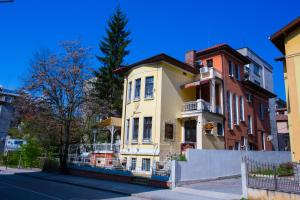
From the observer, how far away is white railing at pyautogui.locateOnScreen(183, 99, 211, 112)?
23220mm

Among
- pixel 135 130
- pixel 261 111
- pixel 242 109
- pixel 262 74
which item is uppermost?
pixel 262 74

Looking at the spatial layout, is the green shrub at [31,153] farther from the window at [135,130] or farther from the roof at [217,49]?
the roof at [217,49]

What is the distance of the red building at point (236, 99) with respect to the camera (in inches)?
1071

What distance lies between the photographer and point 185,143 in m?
23.4

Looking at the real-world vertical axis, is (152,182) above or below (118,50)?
below

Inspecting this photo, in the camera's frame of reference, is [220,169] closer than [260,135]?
Yes

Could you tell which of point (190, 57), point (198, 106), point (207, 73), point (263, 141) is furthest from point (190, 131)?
point (263, 141)

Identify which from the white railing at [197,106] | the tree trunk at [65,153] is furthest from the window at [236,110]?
the tree trunk at [65,153]

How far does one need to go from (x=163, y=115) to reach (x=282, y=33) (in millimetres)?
10505

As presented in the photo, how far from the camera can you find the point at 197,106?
23.5 m

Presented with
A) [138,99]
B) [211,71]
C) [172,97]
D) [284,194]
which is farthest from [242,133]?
[284,194]

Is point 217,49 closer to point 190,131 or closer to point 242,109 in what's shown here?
point 242,109

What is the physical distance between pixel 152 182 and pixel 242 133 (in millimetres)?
15467

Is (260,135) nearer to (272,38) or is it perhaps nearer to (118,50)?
(272,38)
